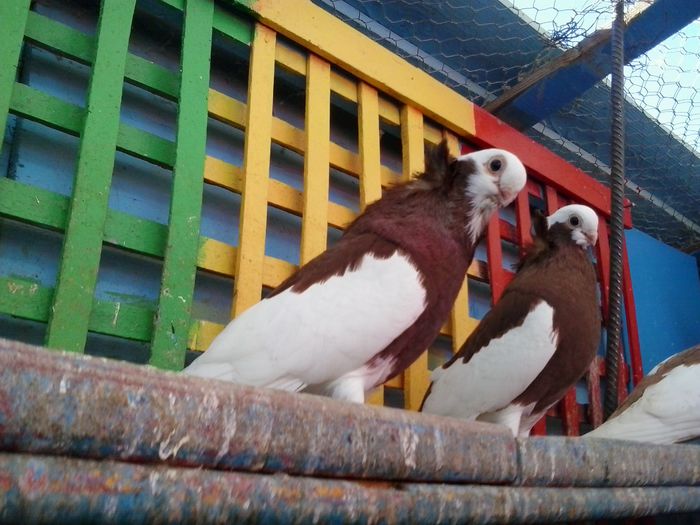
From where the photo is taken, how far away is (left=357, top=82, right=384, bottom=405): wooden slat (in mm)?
1329

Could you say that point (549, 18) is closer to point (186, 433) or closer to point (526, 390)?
point (526, 390)

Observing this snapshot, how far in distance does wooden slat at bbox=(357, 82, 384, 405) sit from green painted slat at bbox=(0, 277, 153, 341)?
20.3 inches

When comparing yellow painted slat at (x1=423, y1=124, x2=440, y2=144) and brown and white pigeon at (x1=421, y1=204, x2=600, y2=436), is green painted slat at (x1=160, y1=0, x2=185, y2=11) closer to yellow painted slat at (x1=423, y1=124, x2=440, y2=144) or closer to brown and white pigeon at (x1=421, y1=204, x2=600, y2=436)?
yellow painted slat at (x1=423, y1=124, x2=440, y2=144)

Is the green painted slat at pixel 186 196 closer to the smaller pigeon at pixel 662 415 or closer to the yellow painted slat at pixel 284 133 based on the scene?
the yellow painted slat at pixel 284 133

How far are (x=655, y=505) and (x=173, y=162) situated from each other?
87 centimetres

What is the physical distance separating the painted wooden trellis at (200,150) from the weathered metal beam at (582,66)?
0.86 ft

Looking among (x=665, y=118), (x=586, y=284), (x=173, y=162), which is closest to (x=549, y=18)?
(x=665, y=118)

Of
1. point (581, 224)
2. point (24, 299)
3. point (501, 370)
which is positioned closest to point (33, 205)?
point (24, 299)

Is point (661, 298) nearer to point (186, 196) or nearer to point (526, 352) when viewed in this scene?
point (526, 352)

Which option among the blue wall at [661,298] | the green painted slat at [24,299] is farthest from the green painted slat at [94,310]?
the blue wall at [661,298]

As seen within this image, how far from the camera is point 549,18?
1637 millimetres

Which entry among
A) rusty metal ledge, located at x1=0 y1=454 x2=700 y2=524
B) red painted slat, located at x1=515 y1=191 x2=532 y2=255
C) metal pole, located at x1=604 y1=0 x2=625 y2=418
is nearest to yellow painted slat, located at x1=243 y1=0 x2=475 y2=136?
red painted slat, located at x1=515 y1=191 x2=532 y2=255

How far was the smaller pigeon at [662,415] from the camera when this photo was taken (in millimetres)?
1261

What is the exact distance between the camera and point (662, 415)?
1.28 metres
